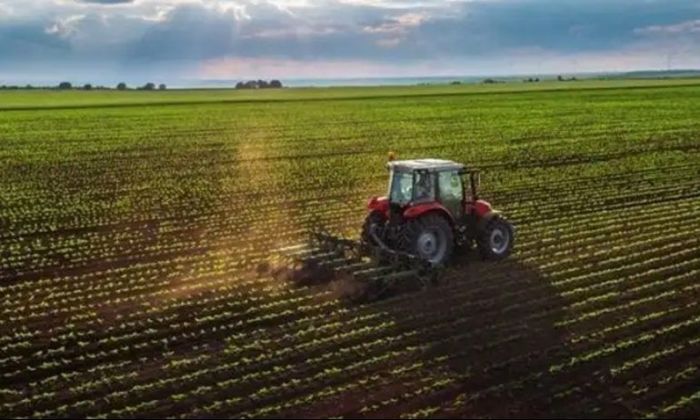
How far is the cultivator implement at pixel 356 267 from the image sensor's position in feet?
48.1

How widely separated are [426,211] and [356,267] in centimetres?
153

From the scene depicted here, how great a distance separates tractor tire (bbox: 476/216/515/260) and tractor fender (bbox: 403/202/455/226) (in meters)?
0.80

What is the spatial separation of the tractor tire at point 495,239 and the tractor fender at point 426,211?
31.4 inches

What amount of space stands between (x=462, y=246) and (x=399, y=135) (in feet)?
100

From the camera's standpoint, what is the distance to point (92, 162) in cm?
3588

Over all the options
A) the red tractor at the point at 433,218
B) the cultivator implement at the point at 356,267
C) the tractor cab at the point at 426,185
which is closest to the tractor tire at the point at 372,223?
the red tractor at the point at 433,218

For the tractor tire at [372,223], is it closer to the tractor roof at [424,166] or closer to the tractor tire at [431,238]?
the tractor tire at [431,238]

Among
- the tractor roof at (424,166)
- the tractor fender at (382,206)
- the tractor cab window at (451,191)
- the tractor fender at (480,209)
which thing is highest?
the tractor roof at (424,166)

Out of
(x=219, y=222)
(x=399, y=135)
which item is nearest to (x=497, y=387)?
(x=219, y=222)

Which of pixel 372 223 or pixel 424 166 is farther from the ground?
pixel 424 166

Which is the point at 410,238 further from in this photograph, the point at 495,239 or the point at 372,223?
the point at 495,239

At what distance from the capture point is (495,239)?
16.5 m

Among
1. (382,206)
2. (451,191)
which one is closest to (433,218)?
(451,191)

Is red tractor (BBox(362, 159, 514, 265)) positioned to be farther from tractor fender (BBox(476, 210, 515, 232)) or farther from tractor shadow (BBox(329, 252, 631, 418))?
tractor shadow (BBox(329, 252, 631, 418))
